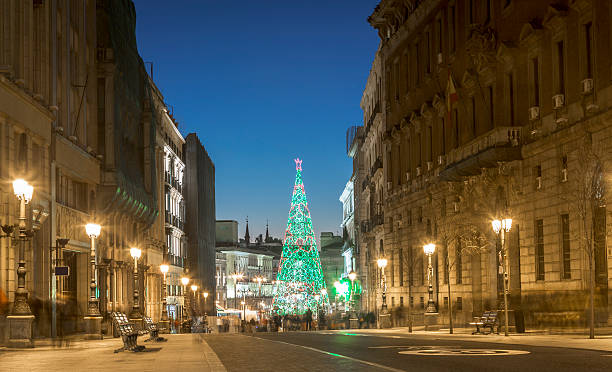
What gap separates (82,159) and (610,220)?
2810 centimetres

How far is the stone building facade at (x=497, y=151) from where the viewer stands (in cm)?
3500

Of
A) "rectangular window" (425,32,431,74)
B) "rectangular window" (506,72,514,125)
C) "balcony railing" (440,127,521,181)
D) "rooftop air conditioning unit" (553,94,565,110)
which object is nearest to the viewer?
"rooftop air conditioning unit" (553,94,565,110)

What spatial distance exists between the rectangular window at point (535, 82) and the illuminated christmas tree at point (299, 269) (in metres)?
63.4

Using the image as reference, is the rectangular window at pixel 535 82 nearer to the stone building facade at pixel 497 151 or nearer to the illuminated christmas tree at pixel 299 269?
the stone building facade at pixel 497 151

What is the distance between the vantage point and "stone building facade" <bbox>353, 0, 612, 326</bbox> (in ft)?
115

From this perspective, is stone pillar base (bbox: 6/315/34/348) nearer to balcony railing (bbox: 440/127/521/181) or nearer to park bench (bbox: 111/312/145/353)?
park bench (bbox: 111/312/145/353)

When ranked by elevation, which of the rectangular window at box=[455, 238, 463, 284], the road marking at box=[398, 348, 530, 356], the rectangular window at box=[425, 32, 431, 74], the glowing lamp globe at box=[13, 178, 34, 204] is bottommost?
the road marking at box=[398, 348, 530, 356]

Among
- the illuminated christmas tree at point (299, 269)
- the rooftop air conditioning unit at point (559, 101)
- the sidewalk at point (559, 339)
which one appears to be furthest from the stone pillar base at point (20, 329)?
the illuminated christmas tree at point (299, 269)

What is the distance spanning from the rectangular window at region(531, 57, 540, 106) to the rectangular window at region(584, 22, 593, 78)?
527 cm

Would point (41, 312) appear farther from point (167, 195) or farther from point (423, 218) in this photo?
point (167, 195)

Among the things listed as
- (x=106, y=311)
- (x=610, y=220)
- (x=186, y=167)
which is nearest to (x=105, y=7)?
(x=106, y=311)

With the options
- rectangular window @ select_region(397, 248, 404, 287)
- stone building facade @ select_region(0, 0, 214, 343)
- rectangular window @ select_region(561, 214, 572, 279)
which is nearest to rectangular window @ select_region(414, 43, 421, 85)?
rectangular window @ select_region(397, 248, 404, 287)

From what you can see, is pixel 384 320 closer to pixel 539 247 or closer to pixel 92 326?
pixel 539 247

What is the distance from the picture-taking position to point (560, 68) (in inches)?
1527
